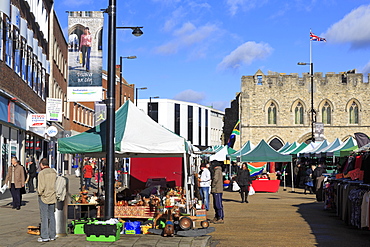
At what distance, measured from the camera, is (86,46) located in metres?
17.4

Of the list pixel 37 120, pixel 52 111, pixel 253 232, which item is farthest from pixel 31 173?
pixel 253 232

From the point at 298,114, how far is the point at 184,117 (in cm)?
4122

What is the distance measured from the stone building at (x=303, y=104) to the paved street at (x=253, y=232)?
139 feet

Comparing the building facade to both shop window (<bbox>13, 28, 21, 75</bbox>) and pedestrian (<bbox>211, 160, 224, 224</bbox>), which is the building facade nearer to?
shop window (<bbox>13, 28, 21, 75</bbox>)

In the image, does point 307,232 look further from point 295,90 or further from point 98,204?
point 295,90

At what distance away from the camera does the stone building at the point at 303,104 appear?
61.1 m

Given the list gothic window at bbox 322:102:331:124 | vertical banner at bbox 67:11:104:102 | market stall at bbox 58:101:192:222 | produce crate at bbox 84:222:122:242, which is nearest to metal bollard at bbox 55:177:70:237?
produce crate at bbox 84:222:122:242

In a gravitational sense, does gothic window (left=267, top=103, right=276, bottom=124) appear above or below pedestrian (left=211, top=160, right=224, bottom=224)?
above

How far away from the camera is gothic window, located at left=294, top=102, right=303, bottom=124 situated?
6134 cm

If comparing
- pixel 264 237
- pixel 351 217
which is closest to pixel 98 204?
pixel 264 237

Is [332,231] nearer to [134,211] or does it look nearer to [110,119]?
[134,211]

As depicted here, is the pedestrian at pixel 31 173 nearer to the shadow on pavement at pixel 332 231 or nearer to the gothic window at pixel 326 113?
the shadow on pavement at pixel 332 231

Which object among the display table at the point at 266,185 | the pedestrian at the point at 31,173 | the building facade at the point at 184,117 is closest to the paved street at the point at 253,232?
the pedestrian at the point at 31,173

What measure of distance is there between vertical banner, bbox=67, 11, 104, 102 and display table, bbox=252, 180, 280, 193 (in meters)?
15.4
